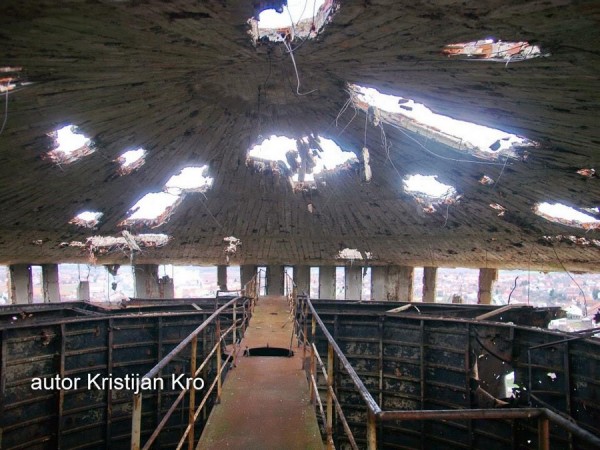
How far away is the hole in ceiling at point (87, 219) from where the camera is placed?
10.2 metres

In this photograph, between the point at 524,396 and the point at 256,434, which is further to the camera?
the point at 524,396

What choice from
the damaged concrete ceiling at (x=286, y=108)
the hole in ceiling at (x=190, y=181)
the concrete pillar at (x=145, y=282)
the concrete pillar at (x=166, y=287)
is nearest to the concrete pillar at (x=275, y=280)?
the concrete pillar at (x=166, y=287)

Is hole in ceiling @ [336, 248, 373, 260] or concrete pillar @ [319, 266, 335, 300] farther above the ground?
hole in ceiling @ [336, 248, 373, 260]

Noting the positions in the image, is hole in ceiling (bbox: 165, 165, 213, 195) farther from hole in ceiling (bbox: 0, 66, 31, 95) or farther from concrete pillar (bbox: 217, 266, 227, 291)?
concrete pillar (bbox: 217, 266, 227, 291)

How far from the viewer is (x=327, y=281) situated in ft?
58.0

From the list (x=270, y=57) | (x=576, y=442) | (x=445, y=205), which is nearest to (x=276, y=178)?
(x=445, y=205)

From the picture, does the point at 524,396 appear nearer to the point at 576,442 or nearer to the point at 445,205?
the point at 576,442

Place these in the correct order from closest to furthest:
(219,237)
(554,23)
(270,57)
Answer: (554,23)
(270,57)
(219,237)

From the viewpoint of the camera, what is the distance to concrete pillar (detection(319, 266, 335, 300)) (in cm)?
1762

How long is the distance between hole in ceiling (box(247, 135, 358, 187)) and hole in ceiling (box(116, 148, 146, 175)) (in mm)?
2056

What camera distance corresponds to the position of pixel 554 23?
134 inches

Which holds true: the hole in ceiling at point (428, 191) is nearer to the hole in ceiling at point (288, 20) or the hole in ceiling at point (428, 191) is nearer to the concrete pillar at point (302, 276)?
the hole in ceiling at point (288, 20)

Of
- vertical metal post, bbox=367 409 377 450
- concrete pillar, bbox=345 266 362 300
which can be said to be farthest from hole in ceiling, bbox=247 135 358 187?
concrete pillar, bbox=345 266 362 300

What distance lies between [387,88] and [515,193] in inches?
166
